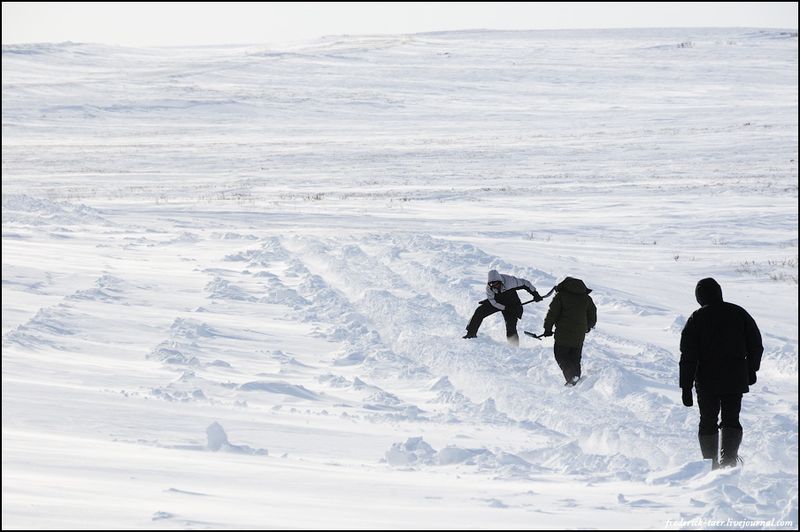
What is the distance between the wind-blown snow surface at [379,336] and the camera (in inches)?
209

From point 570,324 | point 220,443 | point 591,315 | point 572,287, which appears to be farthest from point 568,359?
point 220,443

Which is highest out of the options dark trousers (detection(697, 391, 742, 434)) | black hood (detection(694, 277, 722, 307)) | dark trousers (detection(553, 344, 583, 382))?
black hood (detection(694, 277, 722, 307))

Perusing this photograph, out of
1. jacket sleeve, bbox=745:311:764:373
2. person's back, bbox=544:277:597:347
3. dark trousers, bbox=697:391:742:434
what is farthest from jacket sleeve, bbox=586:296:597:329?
jacket sleeve, bbox=745:311:764:373

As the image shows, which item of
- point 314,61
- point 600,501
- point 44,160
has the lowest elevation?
point 600,501

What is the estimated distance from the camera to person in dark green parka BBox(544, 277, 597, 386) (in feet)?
27.3

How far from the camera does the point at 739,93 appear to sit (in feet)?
183

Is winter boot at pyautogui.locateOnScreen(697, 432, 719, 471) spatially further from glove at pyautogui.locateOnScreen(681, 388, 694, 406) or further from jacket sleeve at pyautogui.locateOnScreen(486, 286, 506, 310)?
jacket sleeve at pyautogui.locateOnScreen(486, 286, 506, 310)

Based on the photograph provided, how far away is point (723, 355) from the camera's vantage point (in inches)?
241

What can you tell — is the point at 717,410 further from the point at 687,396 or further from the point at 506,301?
the point at 506,301

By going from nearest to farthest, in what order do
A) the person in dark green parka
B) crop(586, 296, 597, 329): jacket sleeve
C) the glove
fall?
the glove
the person in dark green parka
crop(586, 296, 597, 329): jacket sleeve

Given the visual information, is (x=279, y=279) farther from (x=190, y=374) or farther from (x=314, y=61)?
(x=314, y=61)

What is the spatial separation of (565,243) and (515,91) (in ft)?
142

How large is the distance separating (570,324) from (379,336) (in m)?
2.31

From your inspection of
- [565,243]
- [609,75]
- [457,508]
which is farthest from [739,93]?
[457,508]
